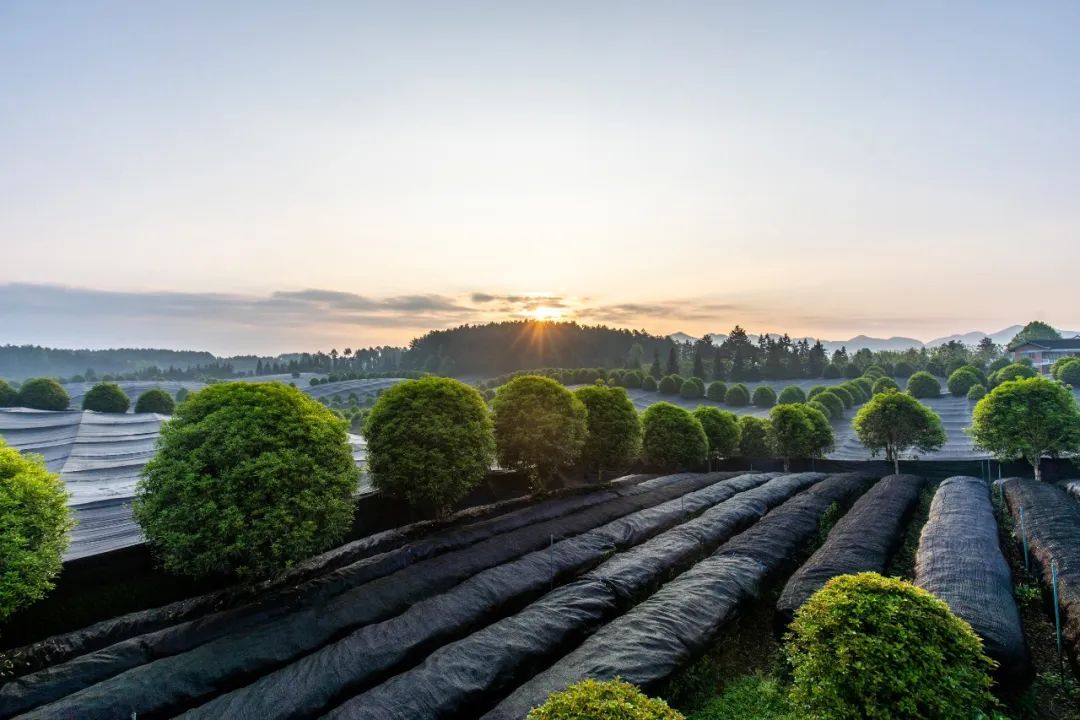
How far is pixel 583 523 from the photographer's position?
12867 millimetres

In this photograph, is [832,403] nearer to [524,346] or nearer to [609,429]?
[609,429]

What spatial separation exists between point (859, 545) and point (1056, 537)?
161 inches

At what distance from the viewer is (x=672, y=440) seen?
74.0 ft

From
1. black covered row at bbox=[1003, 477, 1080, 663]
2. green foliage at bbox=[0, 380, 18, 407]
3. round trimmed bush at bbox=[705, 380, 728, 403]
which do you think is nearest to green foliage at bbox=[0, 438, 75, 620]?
black covered row at bbox=[1003, 477, 1080, 663]

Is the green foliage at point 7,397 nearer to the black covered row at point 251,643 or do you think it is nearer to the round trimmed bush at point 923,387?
the black covered row at point 251,643

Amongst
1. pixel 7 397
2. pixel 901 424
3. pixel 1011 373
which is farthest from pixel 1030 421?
pixel 7 397

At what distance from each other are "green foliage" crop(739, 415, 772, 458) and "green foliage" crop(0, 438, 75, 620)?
2662 cm

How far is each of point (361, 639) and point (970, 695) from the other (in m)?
7.22

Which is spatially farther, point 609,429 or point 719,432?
point 719,432

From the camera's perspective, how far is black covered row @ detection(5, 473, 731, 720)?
634 cm

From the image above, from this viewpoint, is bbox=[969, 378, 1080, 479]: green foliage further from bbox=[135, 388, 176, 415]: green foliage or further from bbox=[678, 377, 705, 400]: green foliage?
bbox=[135, 388, 176, 415]: green foliage

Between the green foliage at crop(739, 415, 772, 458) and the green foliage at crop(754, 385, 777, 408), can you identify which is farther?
the green foliage at crop(754, 385, 777, 408)

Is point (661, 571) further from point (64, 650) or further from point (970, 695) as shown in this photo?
point (64, 650)

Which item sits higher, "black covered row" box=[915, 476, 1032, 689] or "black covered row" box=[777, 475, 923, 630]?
"black covered row" box=[915, 476, 1032, 689]
